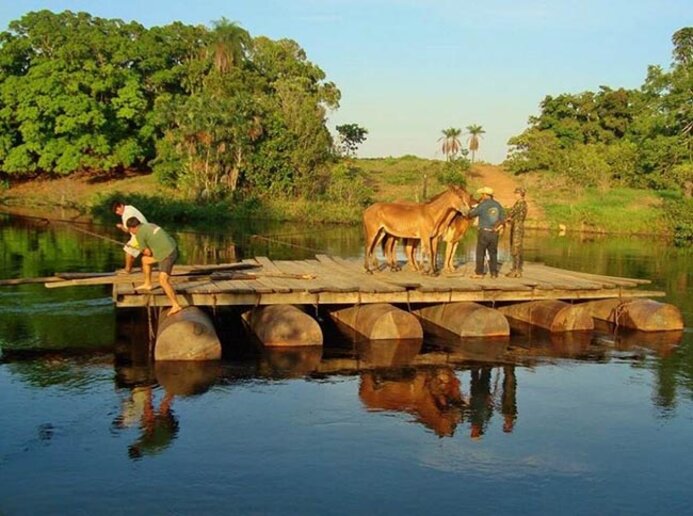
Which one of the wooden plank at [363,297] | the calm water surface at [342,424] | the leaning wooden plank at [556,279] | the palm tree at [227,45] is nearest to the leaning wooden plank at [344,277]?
the wooden plank at [363,297]

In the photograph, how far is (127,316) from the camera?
52.4 feet

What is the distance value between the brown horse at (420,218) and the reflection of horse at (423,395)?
446 cm

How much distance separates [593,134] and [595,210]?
2023 centimetres

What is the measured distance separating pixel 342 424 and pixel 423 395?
5.76ft

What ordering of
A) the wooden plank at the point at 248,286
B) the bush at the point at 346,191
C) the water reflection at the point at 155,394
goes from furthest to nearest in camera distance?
the bush at the point at 346,191
the wooden plank at the point at 248,286
the water reflection at the point at 155,394

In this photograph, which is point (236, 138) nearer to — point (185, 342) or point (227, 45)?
point (227, 45)

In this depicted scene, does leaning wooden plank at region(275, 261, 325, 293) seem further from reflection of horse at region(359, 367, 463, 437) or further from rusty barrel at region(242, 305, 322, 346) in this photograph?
reflection of horse at region(359, 367, 463, 437)

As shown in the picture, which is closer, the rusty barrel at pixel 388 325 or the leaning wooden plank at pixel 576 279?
the rusty barrel at pixel 388 325

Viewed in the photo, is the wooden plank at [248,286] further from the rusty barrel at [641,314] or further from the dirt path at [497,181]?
the dirt path at [497,181]

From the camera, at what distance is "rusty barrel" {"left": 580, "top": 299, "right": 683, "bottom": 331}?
15.7m

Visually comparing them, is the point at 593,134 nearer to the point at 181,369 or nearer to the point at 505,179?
the point at 505,179

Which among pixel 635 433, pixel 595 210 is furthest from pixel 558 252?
pixel 635 433

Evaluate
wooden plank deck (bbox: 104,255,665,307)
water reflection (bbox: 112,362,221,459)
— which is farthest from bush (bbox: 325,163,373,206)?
water reflection (bbox: 112,362,221,459)

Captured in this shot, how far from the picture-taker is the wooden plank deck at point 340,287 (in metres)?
13.6
